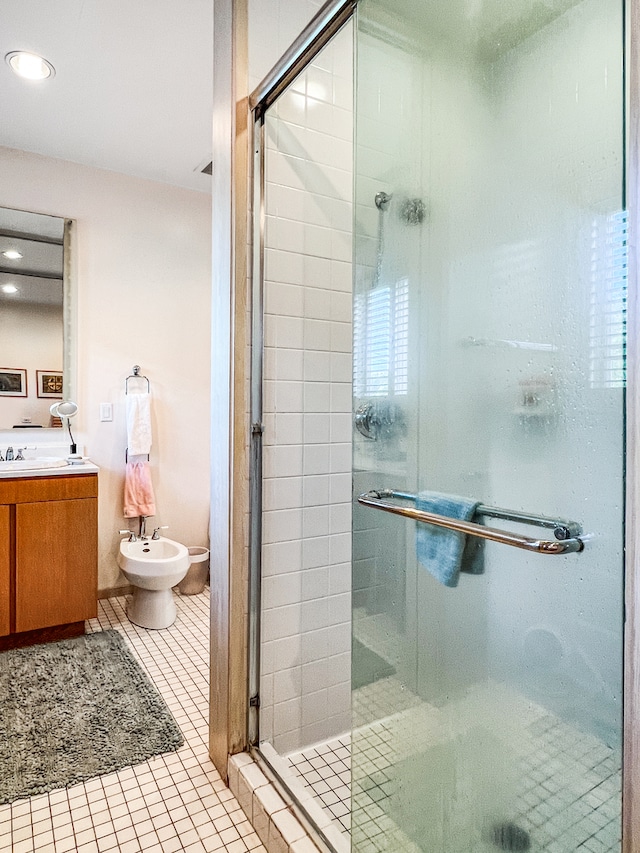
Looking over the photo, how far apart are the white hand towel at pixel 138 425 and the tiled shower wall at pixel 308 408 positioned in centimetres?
169

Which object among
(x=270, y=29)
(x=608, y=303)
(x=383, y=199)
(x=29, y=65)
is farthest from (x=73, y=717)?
(x=29, y=65)

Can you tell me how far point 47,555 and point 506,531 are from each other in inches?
90.1

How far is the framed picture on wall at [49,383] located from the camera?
9.86 ft

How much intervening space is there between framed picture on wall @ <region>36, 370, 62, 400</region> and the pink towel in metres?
0.55

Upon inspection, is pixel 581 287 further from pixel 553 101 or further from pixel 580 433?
pixel 553 101

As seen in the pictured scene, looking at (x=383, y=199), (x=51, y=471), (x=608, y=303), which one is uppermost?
(x=383, y=199)

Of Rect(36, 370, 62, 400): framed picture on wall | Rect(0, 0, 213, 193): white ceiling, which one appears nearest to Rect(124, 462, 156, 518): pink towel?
Rect(36, 370, 62, 400): framed picture on wall

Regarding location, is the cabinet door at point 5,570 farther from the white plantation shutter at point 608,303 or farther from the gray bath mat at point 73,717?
the white plantation shutter at point 608,303

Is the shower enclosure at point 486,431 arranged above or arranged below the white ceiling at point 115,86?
below

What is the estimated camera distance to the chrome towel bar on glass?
32.8 inches

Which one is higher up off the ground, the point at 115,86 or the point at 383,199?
the point at 115,86

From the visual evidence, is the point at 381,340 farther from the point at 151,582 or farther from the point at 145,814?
the point at 151,582

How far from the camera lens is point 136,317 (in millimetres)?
3256

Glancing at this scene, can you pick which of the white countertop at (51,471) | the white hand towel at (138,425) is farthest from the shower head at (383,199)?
the white hand towel at (138,425)
